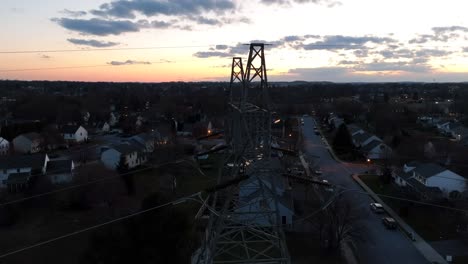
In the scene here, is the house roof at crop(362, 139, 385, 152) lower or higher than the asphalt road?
higher

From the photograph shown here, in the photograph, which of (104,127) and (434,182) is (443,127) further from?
(104,127)

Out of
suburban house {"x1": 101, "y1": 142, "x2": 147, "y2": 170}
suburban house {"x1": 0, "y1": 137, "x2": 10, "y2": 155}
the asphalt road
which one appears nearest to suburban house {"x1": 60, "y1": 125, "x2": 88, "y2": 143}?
suburban house {"x1": 0, "y1": 137, "x2": 10, "y2": 155}

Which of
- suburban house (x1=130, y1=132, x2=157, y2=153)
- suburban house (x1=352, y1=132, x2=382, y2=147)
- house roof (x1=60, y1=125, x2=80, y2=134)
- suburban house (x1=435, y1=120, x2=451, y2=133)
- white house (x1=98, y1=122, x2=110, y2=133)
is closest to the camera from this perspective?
suburban house (x1=130, y1=132, x2=157, y2=153)

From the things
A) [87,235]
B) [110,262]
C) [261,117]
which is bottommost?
[87,235]

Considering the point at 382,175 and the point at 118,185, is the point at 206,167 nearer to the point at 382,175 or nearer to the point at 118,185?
the point at 118,185

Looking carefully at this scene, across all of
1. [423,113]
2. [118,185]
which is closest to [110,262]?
[118,185]

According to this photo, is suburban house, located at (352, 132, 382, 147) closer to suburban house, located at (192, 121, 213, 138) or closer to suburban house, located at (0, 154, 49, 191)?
suburban house, located at (192, 121, 213, 138)

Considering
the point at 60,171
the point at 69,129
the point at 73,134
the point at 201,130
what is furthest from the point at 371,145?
the point at 69,129
